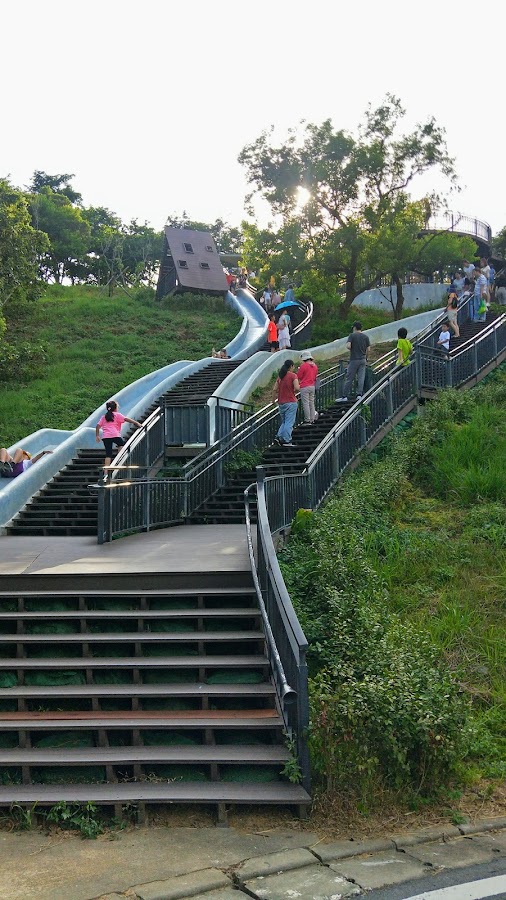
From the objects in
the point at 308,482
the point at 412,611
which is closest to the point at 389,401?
the point at 308,482

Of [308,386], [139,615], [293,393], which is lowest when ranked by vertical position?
[139,615]

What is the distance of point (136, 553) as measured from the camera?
10141mm

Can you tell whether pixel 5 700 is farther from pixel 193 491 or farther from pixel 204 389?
pixel 204 389

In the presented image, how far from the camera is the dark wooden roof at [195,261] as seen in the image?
149ft

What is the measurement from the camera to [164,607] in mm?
8109

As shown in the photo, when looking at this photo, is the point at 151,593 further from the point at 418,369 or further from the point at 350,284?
the point at 350,284

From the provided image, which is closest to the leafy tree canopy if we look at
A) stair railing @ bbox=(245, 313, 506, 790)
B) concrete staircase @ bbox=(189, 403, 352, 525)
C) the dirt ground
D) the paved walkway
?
stair railing @ bbox=(245, 313, 506, 790)

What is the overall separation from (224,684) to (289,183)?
31.3m

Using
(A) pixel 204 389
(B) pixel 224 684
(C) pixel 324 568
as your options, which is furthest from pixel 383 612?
(A) pixel 204 389

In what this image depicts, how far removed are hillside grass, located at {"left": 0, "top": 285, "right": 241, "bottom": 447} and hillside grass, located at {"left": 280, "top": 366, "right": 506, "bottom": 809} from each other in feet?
39.0

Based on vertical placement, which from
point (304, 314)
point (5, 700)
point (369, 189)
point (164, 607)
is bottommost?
point (5, 700)

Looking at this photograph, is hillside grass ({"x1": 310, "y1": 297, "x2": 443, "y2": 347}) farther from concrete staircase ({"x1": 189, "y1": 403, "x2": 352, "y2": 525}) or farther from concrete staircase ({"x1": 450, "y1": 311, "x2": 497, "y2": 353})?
concrete staircase ({"x1": 189, "y1": 403, "x2": 352, "y2": 525})

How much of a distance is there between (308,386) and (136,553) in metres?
7.63

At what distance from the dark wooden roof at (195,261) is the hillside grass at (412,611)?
102ft
